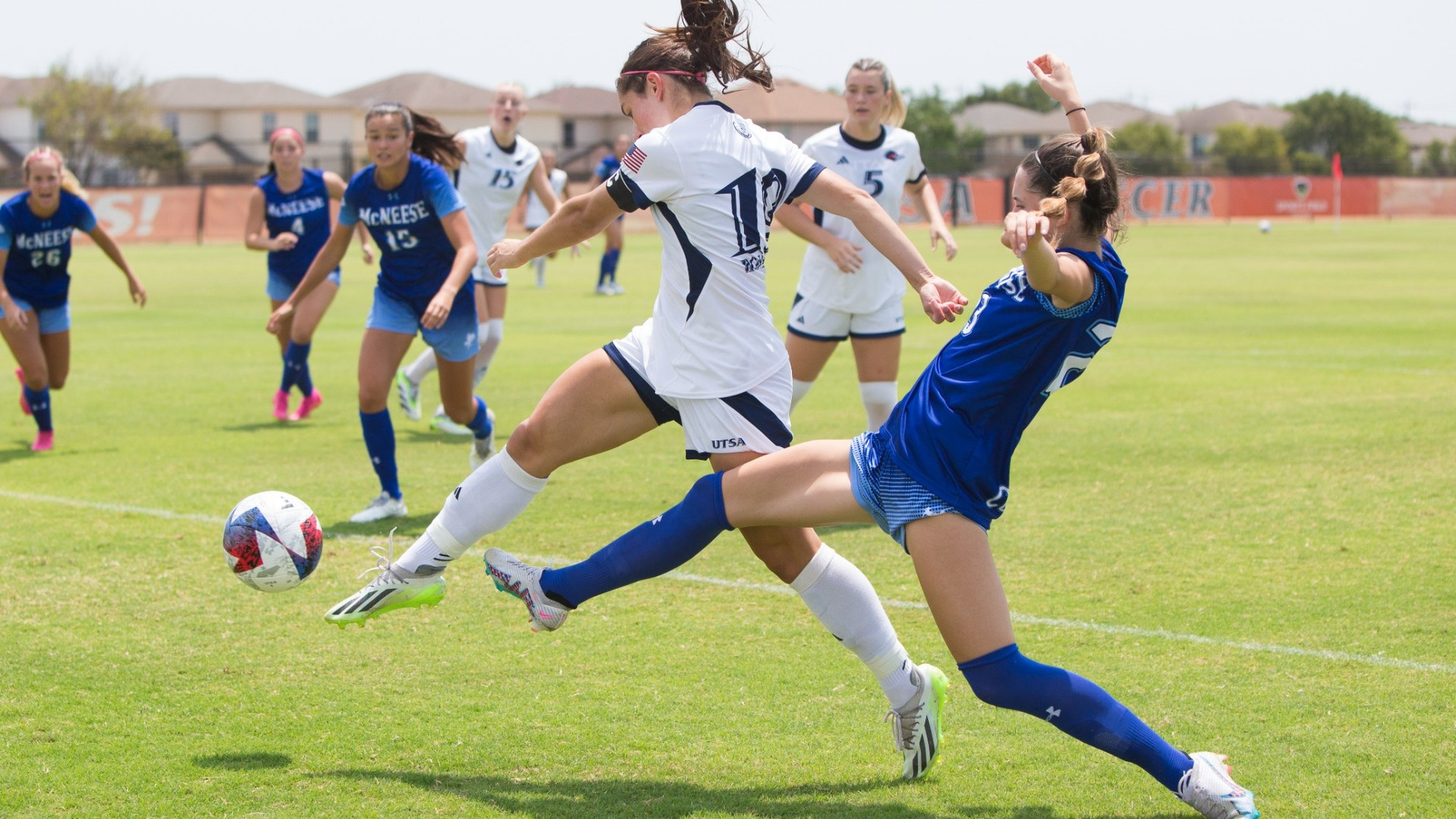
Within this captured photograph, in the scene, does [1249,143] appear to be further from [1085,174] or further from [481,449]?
[1085,174]

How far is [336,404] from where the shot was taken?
12.3 metres

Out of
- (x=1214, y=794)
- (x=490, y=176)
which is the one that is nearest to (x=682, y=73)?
(x=1214, y=794)

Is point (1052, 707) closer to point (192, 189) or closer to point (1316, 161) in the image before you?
point (192, 189)

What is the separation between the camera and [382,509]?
765cm

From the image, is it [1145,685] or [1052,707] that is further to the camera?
[1145,685]

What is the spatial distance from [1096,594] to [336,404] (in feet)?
26.4

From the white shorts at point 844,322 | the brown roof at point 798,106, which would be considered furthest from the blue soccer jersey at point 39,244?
the brown roof at point 798,106

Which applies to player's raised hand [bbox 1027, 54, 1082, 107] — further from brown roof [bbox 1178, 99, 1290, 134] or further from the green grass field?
brown roof [bbox 1178, 99, 1290, 134]

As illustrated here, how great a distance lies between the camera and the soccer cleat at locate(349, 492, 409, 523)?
7.58 m

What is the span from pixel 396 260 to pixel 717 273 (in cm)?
391

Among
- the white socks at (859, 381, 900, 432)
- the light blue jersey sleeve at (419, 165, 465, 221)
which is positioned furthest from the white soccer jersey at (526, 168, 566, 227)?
the white socks at (859, 381, 900, 432)

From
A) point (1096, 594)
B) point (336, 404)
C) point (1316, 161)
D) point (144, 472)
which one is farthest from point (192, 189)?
point (1316, 161)

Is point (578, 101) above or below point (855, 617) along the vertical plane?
above

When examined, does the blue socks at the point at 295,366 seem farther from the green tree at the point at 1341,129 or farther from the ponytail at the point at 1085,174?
the green tree at the point at 1341,129
